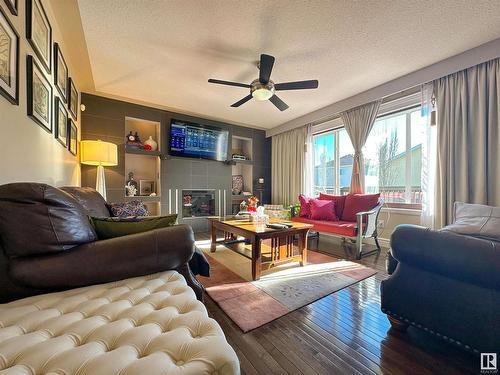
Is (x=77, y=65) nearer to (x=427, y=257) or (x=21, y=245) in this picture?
(x=21, y=245)

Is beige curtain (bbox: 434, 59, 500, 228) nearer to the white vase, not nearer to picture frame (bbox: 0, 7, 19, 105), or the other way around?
picture frame (bbox: 0, 7, 19, 105)

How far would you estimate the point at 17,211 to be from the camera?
0.92 meters

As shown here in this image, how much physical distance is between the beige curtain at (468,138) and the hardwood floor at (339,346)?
1934 mm

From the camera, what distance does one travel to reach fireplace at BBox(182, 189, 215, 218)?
15.9 feet

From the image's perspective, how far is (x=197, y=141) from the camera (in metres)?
4.75

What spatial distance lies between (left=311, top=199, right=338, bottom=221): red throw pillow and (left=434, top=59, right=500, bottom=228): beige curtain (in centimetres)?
130

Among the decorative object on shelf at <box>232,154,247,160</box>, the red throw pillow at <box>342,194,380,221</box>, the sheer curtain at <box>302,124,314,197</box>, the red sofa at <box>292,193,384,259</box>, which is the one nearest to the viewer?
the red sofa at <box>292,193,384,259</box>

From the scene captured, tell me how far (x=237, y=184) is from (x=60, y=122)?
12.7ft

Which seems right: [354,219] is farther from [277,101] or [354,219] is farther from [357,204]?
[277,101]

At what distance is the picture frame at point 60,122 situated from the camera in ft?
6.92

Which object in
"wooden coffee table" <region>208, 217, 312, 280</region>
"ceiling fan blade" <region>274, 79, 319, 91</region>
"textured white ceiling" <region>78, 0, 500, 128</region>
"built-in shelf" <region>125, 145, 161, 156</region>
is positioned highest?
"textured white ceiling" <region>78, 0, 500, 128</region>

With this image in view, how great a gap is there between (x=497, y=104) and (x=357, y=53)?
158 cm

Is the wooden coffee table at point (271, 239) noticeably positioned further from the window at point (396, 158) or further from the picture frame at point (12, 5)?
the picture frame at point (12, 5)

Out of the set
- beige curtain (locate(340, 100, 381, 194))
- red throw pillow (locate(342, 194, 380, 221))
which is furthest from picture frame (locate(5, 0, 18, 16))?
beige curtain (locate(340, 100, 381, 194))
